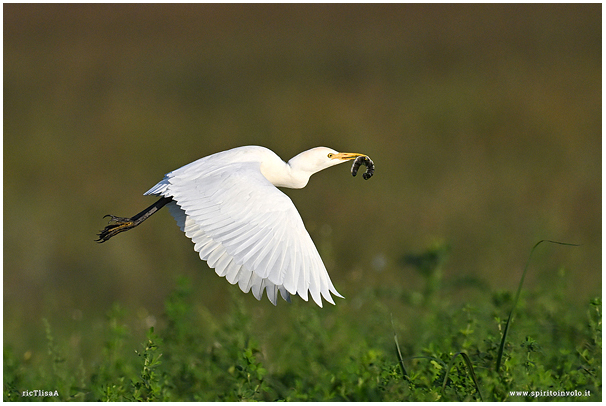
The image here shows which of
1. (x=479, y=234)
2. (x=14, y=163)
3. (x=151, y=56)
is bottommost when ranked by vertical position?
(x=479, y=234)

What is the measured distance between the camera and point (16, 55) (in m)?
10.5

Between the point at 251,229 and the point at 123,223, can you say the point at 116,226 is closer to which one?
the point at 123,223

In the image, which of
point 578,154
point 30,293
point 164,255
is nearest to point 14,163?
point 30,293

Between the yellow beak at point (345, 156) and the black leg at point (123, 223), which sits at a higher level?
the yellow beak at point (345, 156)

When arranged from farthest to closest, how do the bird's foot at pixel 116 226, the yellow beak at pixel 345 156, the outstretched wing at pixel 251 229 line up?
the yellow beak at pixel 345 156 → the bird's foot at pixel 116 226 → the outstretched wing at pixel 251 229

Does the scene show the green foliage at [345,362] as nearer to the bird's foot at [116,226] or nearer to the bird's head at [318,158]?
the bird's foot at [116,226]

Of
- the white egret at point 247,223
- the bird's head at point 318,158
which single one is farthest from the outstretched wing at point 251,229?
the bird's head at point 318,158

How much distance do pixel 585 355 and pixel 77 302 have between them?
18.6 feet

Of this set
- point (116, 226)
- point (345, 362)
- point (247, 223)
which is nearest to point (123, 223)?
point (116, 226)

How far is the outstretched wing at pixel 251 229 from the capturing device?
3.07m

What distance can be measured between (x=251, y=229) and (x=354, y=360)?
84cm

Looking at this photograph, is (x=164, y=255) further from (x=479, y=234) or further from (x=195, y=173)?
(x=195, y=173)

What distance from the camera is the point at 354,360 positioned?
11.4 ft

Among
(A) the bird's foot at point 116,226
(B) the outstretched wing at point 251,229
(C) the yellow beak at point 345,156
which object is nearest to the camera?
(B) the outstretched wing at point 251,229
